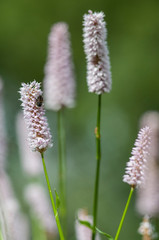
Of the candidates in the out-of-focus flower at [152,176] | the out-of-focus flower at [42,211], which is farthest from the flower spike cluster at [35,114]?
the out-of-focus flower at [42,211]

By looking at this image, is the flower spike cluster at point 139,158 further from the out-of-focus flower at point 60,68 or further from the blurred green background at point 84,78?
the blurred green background at point 84,78

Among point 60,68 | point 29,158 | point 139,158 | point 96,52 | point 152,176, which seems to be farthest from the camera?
point 29,158

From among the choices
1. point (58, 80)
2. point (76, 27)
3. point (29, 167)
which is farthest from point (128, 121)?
point (58, 80)

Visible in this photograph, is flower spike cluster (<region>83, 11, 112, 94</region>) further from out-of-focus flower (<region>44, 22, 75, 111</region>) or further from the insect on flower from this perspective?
out-of-focus flower (<region>44, 22, 75, 111</region>)

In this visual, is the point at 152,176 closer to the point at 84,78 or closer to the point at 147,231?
the point at 147,231

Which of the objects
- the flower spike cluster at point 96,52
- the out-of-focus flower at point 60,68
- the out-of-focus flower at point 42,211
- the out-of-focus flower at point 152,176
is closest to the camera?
the flower spike cluster at point 96,52

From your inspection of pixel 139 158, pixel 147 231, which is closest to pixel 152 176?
pixel 147 231
